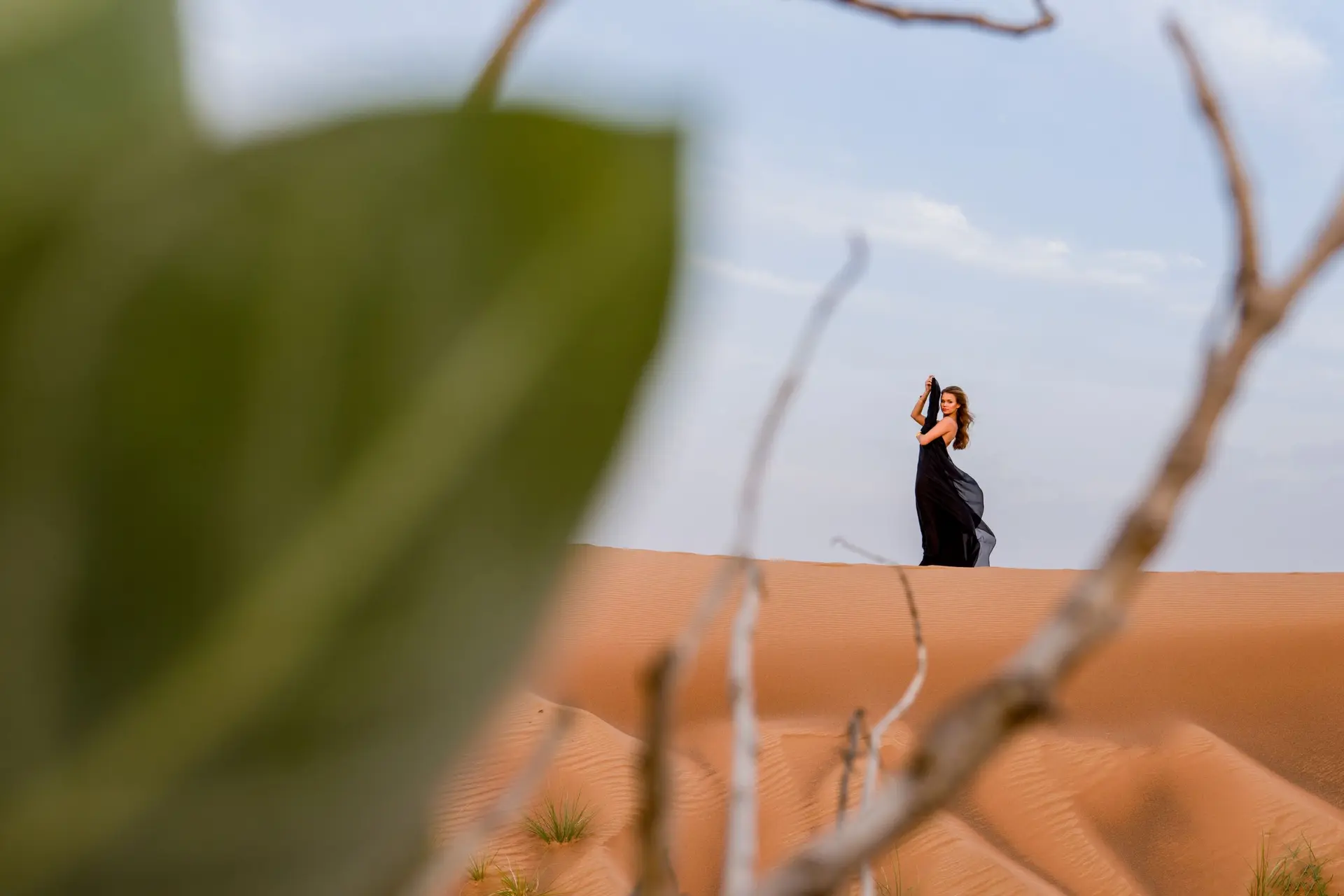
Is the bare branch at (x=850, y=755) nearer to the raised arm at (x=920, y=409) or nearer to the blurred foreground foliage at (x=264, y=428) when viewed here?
the blurred foreground foliage at (x=264, y=428)

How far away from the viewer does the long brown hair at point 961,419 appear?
31.5ft

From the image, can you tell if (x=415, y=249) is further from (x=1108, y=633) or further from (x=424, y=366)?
(x=1108, y=633)

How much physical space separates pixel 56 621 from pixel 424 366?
5 cm

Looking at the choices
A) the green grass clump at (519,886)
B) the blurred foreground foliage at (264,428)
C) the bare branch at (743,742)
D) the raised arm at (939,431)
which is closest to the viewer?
A: the blurred foreground foliage at (264,428)

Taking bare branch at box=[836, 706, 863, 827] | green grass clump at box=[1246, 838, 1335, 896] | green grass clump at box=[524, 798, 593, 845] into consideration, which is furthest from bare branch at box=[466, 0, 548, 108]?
green grass clump at box=[1246, 838, 1335, 896]

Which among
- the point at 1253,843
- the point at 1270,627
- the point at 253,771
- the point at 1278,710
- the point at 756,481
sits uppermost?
the point at 253,771

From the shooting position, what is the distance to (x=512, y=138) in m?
0.12

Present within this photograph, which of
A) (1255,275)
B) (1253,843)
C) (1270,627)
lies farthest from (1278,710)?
(1255,275)

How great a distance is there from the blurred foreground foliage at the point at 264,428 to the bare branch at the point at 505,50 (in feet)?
0.21

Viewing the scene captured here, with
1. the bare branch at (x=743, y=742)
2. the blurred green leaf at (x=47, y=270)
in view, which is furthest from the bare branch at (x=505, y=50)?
the bare branch at (x=743, y=742)

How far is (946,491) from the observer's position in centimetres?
959

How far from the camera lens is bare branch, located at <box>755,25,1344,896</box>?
0.67ft

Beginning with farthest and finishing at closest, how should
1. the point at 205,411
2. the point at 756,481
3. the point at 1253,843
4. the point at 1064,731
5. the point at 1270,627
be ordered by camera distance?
the point at 1270,627
the point at 1064,731
the point at 1253,843
the point at 756,481
the point at 205,411

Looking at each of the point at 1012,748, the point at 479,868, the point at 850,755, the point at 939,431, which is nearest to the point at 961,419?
the point at 939,431
